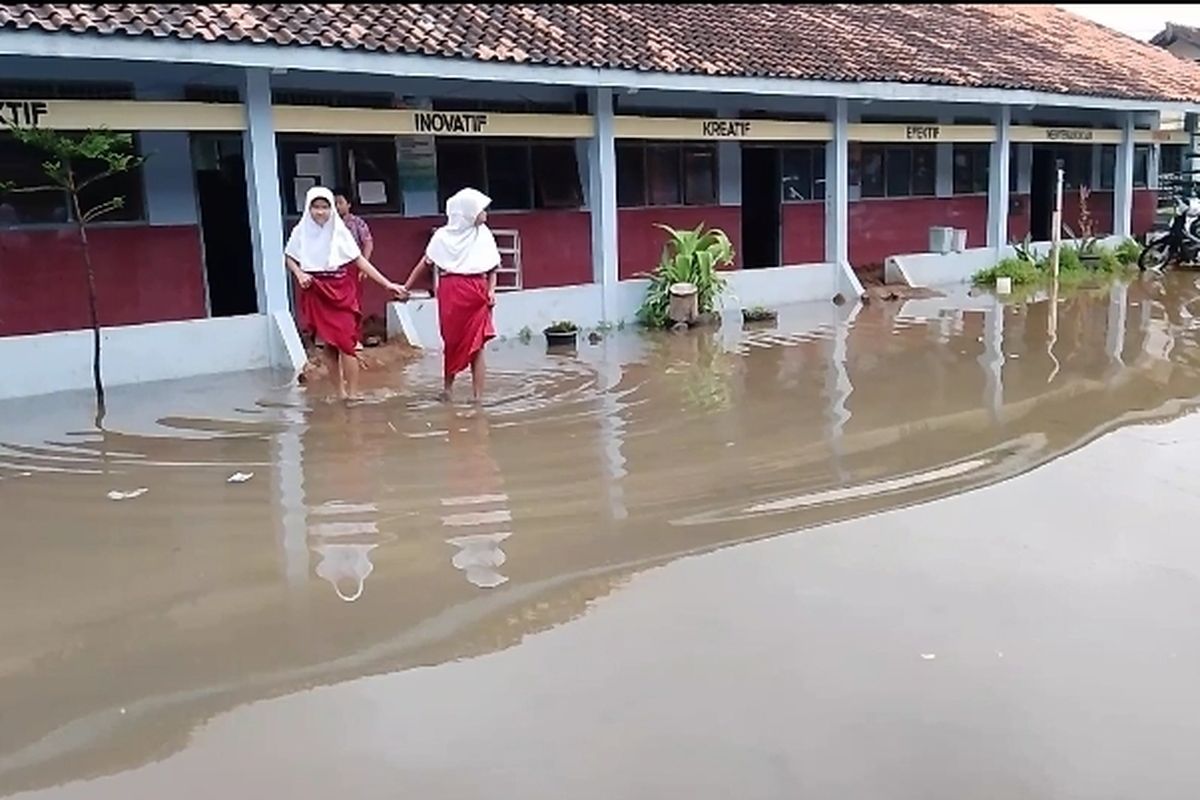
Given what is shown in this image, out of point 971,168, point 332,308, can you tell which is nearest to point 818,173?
point 971,168

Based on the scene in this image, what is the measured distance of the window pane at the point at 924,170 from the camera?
61.5ft

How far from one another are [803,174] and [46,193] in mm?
10948

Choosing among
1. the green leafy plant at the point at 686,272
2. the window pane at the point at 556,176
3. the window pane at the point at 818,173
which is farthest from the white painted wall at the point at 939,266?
the window pane at the point at 556,176

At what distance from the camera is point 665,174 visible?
1539 cm

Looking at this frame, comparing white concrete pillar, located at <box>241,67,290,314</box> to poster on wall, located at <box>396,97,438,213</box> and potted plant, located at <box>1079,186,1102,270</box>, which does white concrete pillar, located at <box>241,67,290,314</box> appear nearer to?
poster on wall, located at <box>396,97,438,213</box>

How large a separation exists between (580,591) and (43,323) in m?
7.76

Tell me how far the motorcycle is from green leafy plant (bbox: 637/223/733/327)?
32.3ft

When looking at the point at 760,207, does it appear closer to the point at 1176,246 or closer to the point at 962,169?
the point at 962,169

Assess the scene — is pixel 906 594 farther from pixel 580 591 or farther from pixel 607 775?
pixel 607 775

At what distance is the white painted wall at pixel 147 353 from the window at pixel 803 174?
9.24 metres

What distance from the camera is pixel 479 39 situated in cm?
1160

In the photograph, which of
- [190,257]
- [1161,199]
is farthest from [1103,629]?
[1161,199]

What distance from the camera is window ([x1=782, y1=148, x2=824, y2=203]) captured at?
56.1 ft

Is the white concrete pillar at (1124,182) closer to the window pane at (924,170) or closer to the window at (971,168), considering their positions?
the window at (971,168)
